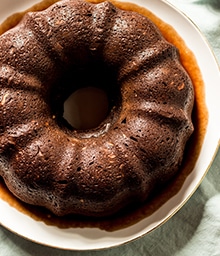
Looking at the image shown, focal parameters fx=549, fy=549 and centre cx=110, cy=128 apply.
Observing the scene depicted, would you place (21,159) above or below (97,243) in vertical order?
above

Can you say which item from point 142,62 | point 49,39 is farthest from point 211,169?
point 49,39

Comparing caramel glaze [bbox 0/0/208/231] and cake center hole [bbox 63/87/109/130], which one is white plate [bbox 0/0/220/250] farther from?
cake center hole [bbox 63/87/109/130]

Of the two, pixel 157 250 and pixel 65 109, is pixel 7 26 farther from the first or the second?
Answer: pixel 157 250

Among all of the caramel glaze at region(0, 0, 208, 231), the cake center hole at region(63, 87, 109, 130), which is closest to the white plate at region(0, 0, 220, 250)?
the caramel glaze at region(0, 0, 208, 231)

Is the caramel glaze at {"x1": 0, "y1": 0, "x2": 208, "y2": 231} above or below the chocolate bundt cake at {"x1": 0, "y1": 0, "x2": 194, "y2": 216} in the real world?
below

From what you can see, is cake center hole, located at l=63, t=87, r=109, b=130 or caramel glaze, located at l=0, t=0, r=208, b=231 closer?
caramel glaze, located at l=0, t=0, r=208, b=231

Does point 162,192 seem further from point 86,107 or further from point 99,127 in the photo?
point 86,107

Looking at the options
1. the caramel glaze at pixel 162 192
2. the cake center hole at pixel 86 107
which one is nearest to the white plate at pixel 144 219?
the caramel glaze at pixel 162 192
